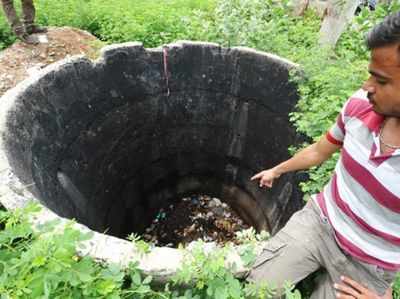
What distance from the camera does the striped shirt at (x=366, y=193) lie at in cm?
138

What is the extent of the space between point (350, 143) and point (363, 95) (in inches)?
9.1

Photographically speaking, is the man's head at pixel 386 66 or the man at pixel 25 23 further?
the man at pixel 25 23

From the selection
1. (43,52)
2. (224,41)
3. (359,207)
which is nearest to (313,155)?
(359,207)

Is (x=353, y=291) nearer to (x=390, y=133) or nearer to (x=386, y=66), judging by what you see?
(x=390, y=133)

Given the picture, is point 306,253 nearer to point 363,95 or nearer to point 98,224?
point 363,95

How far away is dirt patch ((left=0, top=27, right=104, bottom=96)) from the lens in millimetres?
3738

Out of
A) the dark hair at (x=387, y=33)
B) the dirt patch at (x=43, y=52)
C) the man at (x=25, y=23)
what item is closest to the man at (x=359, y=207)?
the dark hair at (x=387, y=33)

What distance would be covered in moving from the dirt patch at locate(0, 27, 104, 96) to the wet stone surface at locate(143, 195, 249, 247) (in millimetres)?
2158

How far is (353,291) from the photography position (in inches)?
59.7

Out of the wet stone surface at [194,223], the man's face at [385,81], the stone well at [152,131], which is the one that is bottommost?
the wet stone surface at [194,223]

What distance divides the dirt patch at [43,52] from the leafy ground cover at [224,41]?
1.17 ft

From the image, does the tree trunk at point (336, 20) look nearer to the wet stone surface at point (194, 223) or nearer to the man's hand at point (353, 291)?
the wet stone surface at point (194, 223)

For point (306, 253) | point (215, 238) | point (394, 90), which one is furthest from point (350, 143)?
point (215, 238)

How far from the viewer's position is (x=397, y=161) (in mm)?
1341
